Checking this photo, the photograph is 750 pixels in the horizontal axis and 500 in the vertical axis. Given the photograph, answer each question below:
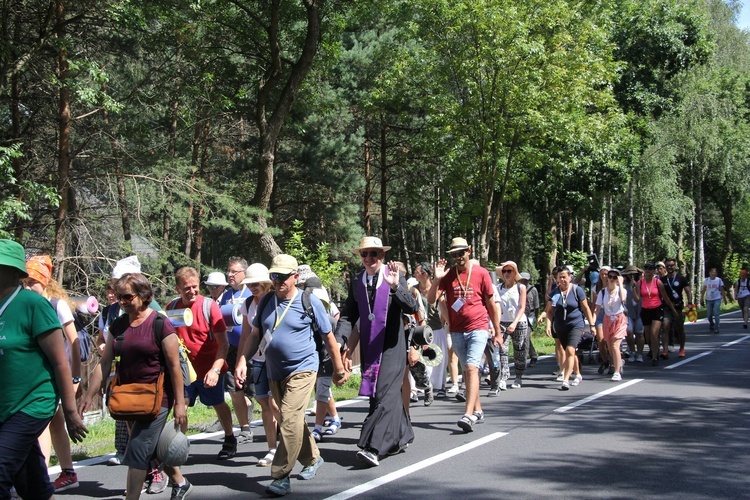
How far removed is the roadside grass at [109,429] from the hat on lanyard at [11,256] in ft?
12.9

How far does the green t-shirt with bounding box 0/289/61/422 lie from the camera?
173 inches

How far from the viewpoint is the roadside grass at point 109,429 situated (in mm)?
8266

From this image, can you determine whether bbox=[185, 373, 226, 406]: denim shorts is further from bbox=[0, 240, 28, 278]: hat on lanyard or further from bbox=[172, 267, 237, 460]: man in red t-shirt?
bbox=[0, 240, 28, 278]: hat on lanyard

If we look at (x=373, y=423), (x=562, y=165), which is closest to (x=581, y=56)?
(x=562, y=165)

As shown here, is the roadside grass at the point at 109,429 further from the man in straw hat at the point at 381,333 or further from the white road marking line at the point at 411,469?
the white road marking line at the point at 411,469

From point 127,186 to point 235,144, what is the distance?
1417 centimetres

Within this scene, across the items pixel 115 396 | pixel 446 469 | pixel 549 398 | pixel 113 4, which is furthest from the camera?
pixel 113 4

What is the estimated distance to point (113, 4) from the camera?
1445 cm

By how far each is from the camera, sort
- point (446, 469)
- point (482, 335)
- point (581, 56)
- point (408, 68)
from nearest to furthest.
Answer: point (446, 469) < point (482, 335) < point (581, 56) < point (408, 68)

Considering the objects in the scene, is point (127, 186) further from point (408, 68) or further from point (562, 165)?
point (562, 165)

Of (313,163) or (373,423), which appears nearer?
(373,423)

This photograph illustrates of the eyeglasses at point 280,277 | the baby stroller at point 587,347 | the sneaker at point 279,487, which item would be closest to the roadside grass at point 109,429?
the sneaker at point 279,487

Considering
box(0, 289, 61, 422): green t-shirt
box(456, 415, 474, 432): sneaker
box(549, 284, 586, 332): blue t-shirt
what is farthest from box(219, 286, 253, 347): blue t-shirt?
box(549, 284, 586, 332): blue t-shirt

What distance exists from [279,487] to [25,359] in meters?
2.35
